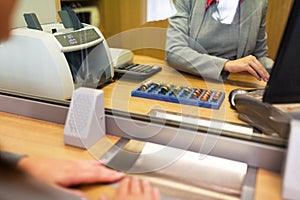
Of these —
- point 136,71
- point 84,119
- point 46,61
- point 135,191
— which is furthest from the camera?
point 136,71

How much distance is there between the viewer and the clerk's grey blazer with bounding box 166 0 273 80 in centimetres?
127

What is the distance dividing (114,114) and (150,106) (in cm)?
15

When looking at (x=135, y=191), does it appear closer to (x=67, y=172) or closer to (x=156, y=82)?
(x=67, y=172)

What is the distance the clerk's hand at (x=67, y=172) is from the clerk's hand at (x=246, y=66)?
669 millimetres

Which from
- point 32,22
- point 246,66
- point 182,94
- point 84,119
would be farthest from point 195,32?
point 84,119

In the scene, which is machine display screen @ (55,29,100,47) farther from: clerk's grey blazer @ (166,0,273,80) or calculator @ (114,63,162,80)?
clerk's grey blazer @ (166,0,273,80)

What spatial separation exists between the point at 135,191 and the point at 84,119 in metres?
0.22

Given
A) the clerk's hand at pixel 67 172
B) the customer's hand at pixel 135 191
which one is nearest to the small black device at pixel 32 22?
the clerk's hand at pixel 67 172

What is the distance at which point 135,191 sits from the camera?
1.93 feet

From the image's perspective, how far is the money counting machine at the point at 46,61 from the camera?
0.95 m

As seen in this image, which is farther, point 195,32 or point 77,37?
point 195,32

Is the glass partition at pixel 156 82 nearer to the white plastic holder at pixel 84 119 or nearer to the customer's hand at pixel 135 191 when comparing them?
the white plastic holder at pixel 84 119

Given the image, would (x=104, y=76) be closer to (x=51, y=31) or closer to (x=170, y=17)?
(x=51, y=31)

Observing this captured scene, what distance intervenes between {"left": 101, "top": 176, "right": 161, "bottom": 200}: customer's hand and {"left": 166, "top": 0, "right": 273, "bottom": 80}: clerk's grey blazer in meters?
0.70
